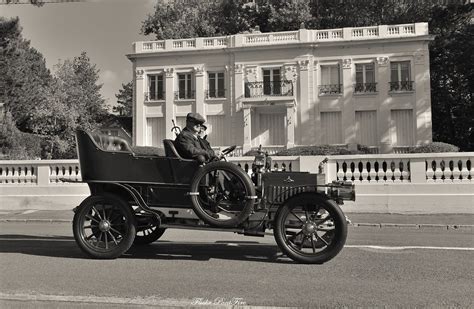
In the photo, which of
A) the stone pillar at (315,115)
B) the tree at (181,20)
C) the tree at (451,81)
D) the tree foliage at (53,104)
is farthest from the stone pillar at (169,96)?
the tree at (451,81)

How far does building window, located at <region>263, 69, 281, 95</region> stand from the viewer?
32.6 metres

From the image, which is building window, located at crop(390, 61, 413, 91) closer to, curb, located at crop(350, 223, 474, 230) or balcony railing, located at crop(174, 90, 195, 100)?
balcony railing, located at crop(174, 90, 195, 100)

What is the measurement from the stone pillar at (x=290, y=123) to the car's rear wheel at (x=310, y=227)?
25437 millimetres

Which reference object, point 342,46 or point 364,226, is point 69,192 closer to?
point 364,226

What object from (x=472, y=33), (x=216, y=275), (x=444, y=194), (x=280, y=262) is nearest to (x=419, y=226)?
(x=444, y=194)

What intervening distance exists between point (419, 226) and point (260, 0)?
32.3 m

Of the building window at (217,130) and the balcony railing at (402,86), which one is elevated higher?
the balcony railing at (402,86)

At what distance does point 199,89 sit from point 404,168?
899 inches

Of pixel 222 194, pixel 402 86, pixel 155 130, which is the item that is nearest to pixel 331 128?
pixel 402 86

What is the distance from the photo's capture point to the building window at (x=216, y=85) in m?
33.7

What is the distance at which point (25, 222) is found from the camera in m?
11.9

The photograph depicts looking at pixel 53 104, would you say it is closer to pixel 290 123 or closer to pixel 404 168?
pixel 290 123

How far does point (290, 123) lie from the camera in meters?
31.8

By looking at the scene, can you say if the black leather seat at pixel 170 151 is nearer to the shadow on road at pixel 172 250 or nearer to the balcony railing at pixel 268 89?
the shadow on road at pixel 172 250
